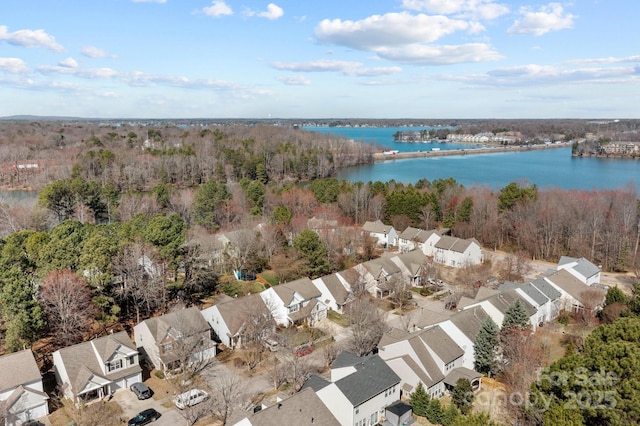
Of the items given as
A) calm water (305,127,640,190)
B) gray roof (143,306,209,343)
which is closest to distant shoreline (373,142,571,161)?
calm water (305,127,640,190)

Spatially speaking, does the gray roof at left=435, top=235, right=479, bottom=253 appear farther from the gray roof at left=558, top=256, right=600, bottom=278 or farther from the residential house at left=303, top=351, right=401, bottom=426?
the residential house at left=303, top=351, right=401, bottom=426

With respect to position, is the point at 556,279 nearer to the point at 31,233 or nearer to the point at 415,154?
the point at 31,233

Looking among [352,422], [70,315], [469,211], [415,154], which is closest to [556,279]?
[469,211]

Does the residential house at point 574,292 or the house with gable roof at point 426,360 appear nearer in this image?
the house with gable roof at point 426,360

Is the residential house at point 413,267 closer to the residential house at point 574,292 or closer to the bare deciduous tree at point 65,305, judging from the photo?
the residential house at point 574,292

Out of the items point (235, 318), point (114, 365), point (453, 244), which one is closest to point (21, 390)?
point (114, 365)

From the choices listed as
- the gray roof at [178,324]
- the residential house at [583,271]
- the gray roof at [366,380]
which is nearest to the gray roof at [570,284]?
the residential house at [583,271]

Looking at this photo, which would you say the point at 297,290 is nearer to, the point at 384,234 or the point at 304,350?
the point at 304,350
